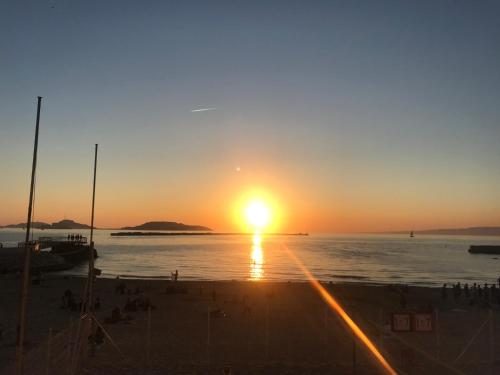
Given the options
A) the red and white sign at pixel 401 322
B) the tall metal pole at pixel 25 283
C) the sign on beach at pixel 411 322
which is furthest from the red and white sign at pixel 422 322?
the tall metal pole at pixel 25 283

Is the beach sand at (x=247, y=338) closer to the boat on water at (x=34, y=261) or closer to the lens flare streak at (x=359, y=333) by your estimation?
the lens flare streak at (x=359, y=333)

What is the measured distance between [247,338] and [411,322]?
10448mm

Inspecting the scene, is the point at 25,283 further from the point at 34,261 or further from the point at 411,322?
the point at 34,261

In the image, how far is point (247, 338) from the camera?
22781mm

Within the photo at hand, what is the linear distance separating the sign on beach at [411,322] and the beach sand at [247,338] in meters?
2.46

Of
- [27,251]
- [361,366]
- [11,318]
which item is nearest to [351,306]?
[361,366]

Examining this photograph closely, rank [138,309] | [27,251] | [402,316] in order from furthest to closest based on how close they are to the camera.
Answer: [138,309] → [402,316] → [27,251]

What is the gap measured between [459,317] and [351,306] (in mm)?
7481

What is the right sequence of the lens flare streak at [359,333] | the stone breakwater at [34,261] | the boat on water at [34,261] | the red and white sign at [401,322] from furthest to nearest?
the stone breakwater at [34,261], the boat on water at [34,261], the lens flare streak at [359,333], the red and white sign at [401,322]

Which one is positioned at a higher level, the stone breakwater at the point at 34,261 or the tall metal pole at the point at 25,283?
the tall metal pole at the point at 25,283

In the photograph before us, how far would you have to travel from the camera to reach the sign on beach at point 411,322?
1413cm

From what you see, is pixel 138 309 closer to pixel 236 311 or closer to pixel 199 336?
pixel 236 311

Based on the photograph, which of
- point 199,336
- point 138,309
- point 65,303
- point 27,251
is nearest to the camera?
point 27,251

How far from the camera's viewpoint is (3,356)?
18453mm
